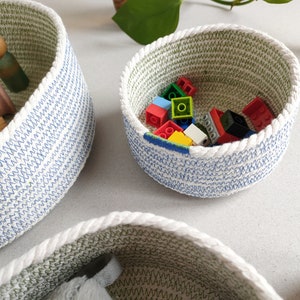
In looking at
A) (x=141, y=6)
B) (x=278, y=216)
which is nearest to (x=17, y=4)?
(x=141, y=6)

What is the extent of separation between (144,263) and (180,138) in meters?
0.19

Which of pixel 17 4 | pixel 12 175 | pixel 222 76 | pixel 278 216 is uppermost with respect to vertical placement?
pixel 17 4

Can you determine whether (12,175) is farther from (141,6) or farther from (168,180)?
(141,6)

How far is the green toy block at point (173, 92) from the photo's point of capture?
0.73 metres

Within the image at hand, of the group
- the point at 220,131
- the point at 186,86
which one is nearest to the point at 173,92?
the point at 186,86

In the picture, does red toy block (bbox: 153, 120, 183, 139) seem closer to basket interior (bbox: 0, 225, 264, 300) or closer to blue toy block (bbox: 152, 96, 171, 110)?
blue toy block (bbox: 152, 96, 171, 110)

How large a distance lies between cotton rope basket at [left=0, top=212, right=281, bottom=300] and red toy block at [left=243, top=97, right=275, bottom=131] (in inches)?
11.5

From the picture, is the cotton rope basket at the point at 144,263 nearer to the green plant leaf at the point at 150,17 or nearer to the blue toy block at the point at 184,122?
the blue toy block at the point at 184,122

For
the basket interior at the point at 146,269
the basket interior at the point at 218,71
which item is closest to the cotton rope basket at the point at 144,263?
the basket interior at the point at 146,269

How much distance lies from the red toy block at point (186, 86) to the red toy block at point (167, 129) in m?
0.10

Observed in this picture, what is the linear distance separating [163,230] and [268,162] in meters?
0.21

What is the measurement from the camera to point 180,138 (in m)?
0.62

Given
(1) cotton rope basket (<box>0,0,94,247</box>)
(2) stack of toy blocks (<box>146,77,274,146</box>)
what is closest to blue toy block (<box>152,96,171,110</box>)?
(2) stack of toy blocks (<box>146,77,274,146</box>)

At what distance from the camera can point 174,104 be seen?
693 millimetres
